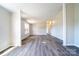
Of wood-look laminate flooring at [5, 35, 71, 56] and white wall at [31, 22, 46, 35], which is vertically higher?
white wall at [31, 22, 46, 35]

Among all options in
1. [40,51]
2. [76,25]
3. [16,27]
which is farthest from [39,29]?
[40,51]

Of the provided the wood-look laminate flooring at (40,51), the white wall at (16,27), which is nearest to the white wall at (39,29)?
the white wall at (16,27)

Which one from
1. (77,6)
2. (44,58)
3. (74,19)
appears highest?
(77,6)

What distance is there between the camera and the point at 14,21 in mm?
6008

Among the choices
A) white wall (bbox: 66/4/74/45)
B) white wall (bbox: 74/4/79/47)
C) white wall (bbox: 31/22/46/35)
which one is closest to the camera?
white wall (bbox: 74/4/79/47)

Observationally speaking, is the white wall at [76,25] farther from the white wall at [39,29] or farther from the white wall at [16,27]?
the white wall at [39,29]

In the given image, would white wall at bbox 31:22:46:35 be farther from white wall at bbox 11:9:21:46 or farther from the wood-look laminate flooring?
the wood-look laminate flooring

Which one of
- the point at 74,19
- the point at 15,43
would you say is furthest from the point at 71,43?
the point at 15,43

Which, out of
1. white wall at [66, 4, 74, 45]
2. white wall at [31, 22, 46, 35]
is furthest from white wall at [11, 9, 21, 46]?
white wall at [31, 22, 46, 35]

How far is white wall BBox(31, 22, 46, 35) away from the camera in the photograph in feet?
53.0

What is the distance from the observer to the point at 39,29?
1623 centimetres

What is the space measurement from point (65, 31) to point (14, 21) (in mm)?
3155

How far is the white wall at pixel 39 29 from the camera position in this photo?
635 inches

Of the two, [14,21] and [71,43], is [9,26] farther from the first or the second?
[71,43]
